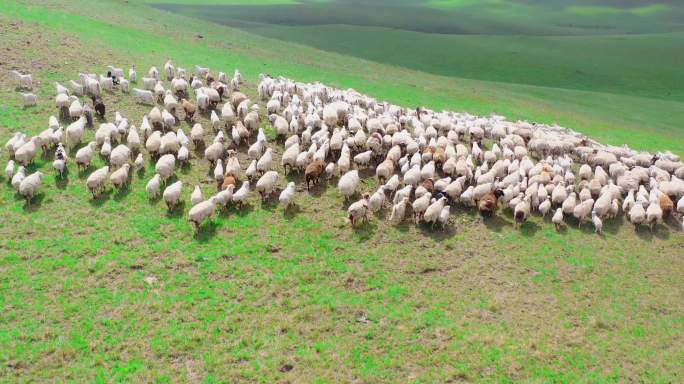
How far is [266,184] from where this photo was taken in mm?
15055

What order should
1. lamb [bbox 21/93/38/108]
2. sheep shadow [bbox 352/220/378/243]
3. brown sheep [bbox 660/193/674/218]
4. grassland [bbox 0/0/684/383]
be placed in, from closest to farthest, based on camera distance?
grassland [bbox 0/0/684/383] → sheep shadow [bbox 352/220/378/243] → brown sheep [bbox 660/193/674/218] → lamb [bbox 21/93/38/108]

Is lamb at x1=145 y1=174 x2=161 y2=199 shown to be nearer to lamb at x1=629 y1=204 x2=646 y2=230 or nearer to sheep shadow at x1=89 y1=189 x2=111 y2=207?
sheep shadow at x1=89 y1=189 x2=111 y2=207

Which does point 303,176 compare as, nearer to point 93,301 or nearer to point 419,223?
point 419,223

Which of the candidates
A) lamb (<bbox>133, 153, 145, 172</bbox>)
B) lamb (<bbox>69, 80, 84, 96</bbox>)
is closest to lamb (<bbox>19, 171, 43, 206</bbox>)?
lamb (<bbox>133, 153, 145, 172</bbox>)

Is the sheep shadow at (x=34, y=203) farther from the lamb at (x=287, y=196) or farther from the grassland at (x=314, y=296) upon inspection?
the lamb at (x=287, y=196)

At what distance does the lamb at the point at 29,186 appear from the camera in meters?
13.5

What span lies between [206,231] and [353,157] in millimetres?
6531

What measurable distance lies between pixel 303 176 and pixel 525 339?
8.73m

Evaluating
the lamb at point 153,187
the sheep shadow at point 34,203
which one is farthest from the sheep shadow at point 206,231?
the sheep shadow at point 34,203

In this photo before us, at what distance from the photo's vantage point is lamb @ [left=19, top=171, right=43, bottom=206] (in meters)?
13.5

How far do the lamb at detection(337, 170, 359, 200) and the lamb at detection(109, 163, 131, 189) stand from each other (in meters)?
6.42

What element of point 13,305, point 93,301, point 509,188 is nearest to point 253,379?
point 93,301

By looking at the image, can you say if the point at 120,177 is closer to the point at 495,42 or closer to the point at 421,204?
the point at 421,204

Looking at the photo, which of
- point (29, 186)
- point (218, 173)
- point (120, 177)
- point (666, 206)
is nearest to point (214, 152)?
point (218, 173)
